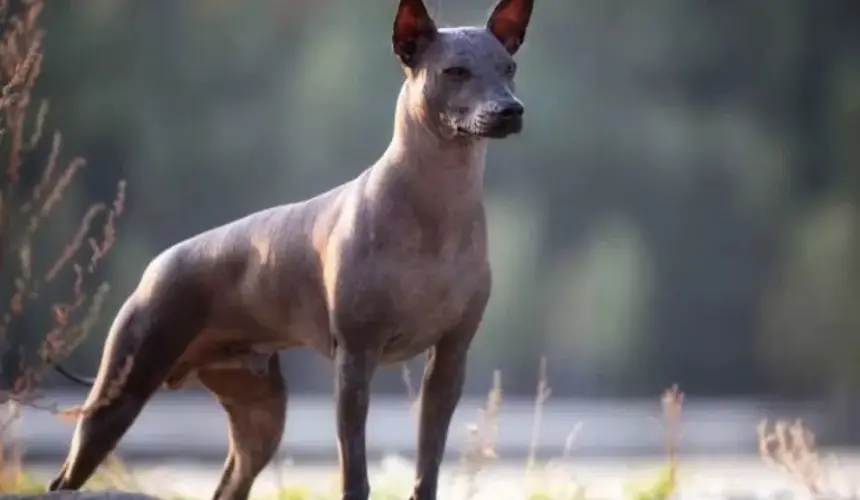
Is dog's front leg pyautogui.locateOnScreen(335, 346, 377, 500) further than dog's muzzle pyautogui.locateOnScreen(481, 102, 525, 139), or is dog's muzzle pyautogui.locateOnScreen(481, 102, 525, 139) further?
dog's front leg pyautogui.locateOnScreen(335, 346, 377, 500)

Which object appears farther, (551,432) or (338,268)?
(551,432)

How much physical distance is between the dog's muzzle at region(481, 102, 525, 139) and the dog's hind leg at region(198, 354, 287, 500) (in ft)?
1.93

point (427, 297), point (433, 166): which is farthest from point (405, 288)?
point (433, 166)

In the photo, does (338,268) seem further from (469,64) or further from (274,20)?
A: (274,20)

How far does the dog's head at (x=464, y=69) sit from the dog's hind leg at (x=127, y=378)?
482 millimetres

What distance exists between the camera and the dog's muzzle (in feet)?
4.50

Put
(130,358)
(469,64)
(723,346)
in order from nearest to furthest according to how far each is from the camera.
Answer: (469,64)
(130,358)
(723,346)

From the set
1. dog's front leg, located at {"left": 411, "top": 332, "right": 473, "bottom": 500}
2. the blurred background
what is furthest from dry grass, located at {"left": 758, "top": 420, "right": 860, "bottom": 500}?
dog's front leg, located at {"left": 411, "top": 332, "right": 473, "bottom": 500}

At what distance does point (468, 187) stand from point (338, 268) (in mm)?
202

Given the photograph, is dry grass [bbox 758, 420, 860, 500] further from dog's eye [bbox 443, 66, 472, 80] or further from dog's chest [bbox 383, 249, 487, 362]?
dog's eye [bbox 443, 66, 472, 80]

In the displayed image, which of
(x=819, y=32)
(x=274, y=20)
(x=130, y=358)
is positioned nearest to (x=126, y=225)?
(x=274, y=20)

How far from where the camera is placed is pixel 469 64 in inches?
57.5

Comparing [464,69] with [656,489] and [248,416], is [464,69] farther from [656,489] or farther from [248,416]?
[656,489]

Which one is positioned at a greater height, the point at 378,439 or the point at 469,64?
the point at 469,64
